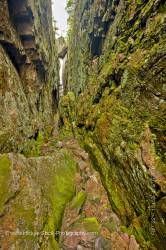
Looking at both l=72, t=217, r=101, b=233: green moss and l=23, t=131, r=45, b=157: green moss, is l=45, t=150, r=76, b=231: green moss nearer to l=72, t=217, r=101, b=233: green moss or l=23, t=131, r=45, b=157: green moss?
l=72, t=217, r=101, b=233: green moss

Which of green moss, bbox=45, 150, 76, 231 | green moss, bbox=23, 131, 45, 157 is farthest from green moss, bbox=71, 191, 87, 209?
green moss, bbox=23, 131, 45, 157

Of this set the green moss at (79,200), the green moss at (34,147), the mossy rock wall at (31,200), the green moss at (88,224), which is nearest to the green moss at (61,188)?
the mossy rock wall at (31,200)

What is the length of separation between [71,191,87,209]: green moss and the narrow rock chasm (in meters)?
0.05

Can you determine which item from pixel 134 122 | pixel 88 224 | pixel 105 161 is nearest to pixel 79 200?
pixel 88 224

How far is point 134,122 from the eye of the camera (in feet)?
33.6

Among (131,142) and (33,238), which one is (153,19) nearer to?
A: (131,142)

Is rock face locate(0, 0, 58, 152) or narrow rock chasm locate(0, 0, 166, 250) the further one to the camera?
rock face locate(0, 0, 58, 152)

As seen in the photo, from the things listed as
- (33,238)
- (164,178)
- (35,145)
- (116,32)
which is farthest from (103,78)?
(33,238)

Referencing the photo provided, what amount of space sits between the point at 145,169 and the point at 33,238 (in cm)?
493

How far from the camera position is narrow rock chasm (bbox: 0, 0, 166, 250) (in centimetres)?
853

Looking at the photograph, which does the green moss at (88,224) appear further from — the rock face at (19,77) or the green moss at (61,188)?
the rock face at (19,77)

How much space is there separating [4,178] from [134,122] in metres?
6.13

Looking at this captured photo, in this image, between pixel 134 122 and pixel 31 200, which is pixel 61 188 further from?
pixel 134 122

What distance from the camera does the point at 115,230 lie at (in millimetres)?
9367
